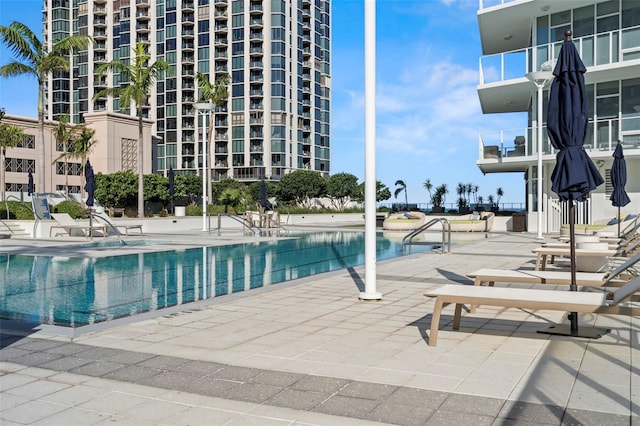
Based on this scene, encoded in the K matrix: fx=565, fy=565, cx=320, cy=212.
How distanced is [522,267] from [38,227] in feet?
63.9

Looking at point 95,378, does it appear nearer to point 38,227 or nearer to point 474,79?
point 38,227

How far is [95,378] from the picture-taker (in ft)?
14.3

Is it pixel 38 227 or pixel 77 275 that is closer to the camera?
pixel 77 275

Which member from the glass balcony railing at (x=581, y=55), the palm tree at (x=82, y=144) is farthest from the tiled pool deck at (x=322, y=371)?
the palm tree at (x=82, y=144)

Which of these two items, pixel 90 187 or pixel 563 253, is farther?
pixel 90 187

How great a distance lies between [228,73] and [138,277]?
73483 millimetres

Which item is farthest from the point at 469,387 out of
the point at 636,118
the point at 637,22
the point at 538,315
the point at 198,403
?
the point at 637,22

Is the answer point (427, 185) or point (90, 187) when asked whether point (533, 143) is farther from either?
point (427, 185)

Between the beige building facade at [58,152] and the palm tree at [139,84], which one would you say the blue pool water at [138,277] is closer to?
the palm tree at [139,84]

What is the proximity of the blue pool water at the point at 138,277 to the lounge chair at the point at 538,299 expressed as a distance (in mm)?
4299

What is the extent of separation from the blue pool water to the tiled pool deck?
1.87 m

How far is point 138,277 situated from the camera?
37.6 ft

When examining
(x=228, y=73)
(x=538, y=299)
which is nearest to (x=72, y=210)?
(x=538, y=299)

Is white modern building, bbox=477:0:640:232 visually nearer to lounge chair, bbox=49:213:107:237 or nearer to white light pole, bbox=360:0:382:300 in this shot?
white light pole, bbox=360:0:382:300
